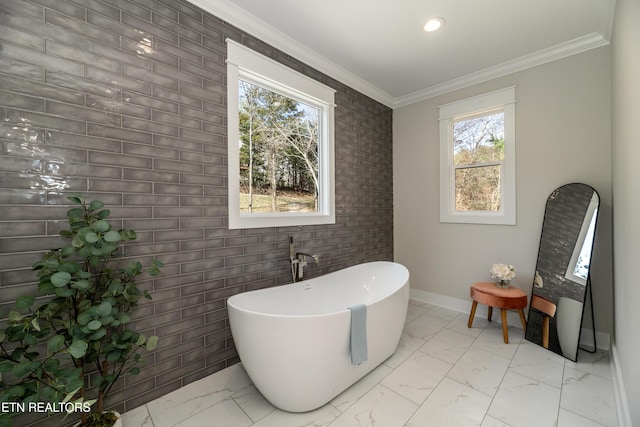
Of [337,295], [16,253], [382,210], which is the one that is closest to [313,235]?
[337,295]

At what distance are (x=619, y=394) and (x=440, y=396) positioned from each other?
1.07m

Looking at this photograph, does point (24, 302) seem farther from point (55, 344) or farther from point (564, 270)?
point (564, 270)

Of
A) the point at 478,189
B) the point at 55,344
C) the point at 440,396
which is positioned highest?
the point at 478,189

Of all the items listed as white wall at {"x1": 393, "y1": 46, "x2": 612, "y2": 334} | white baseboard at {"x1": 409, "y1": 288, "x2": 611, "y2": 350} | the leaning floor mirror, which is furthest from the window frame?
the leaning floor mirror

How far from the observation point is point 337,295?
2.55 m

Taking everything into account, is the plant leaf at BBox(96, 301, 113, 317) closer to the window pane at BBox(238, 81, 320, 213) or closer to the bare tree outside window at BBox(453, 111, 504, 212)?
the window pane at BBox(238, 81, 320, 213)

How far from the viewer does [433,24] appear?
2.15 m

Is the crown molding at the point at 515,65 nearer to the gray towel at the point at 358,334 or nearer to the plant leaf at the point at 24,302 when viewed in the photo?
the gray towel at the point at 358,334

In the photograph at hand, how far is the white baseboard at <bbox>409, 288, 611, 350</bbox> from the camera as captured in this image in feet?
7.45

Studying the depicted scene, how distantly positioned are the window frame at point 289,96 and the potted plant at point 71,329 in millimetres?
880

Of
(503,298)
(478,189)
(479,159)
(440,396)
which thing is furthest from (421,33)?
(440,396)

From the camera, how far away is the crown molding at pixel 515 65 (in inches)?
91.3

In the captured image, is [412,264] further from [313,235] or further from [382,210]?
[313,235]

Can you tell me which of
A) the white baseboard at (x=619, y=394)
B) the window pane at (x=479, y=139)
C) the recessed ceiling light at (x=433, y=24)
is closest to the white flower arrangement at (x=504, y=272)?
the white baseboard at (x=619, y=394)
